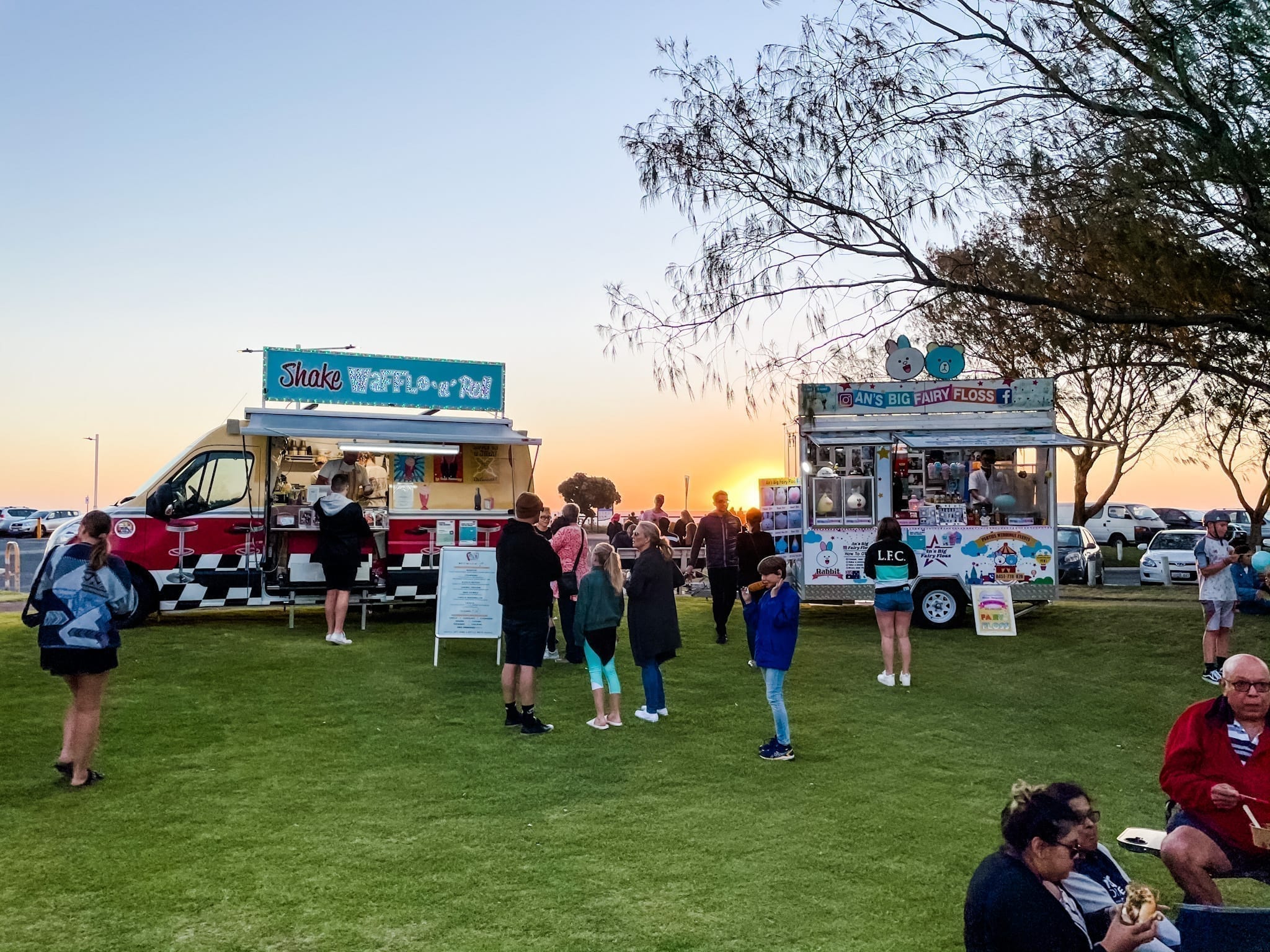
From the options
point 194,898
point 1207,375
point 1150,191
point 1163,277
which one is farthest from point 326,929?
point 1207,375

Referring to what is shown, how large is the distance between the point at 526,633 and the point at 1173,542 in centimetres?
1995

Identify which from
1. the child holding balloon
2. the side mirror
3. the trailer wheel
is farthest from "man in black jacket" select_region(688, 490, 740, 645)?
the side mirror

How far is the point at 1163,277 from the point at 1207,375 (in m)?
3.39

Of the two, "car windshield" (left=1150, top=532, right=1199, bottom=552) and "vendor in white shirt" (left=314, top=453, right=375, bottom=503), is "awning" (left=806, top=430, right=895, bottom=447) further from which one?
"car windshield" (left=1150, top=532, right=1199, bottom=552)

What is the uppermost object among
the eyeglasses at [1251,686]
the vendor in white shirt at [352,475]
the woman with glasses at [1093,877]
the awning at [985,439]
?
the awning at [985,439]

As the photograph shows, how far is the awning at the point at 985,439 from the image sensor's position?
46.3ft

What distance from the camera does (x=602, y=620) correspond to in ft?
27.3

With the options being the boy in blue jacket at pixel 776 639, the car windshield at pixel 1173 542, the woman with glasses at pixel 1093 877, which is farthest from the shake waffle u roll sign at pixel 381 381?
the car windshield at pixel 1173 542

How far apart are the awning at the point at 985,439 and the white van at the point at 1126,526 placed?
81.9 ft

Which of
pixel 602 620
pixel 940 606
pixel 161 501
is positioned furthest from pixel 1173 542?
pixel 161 501

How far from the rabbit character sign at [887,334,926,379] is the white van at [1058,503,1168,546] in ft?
83.3

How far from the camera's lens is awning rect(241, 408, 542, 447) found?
1348 centimetres

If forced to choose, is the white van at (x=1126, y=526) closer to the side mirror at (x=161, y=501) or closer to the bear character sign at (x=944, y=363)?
the bear character sign at (x=944, y=363)

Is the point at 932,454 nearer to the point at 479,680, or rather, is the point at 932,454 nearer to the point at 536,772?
the point at 479,680
